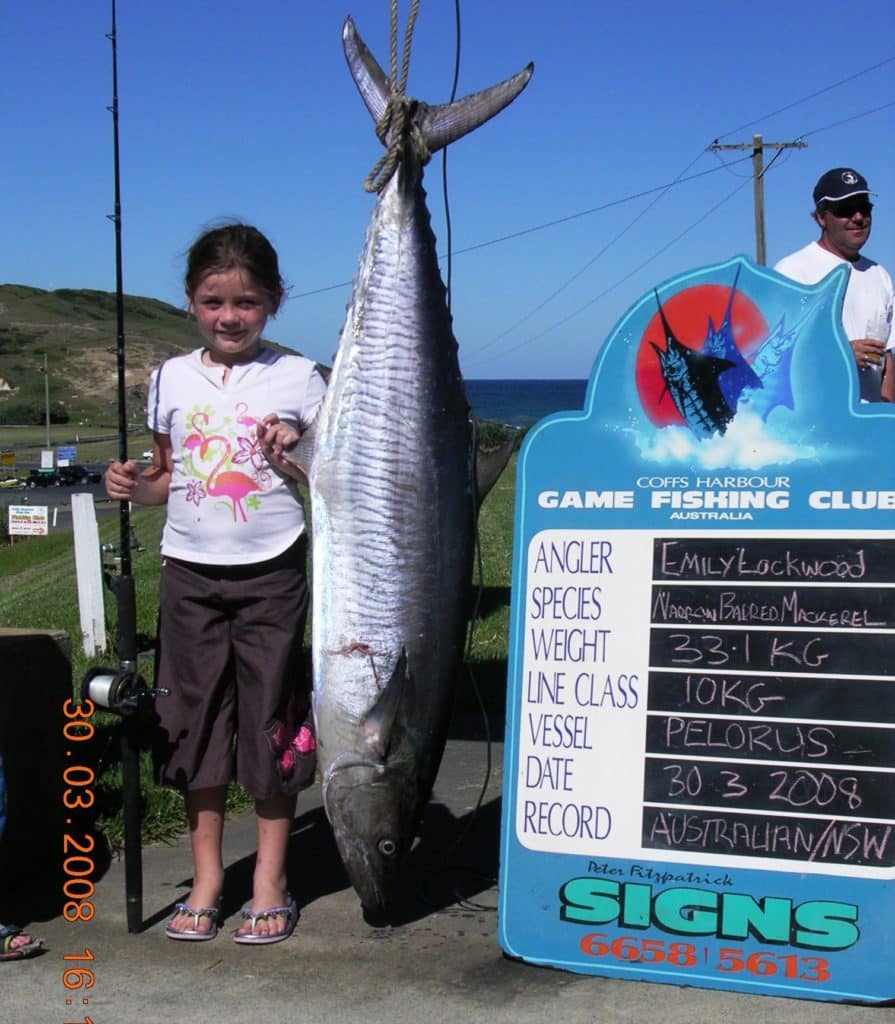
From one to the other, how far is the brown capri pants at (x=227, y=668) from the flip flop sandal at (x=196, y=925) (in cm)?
35

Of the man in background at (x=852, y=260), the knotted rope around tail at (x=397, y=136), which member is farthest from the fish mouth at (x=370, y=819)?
the man in background at (x=852, y=260)

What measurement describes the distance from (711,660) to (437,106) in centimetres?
163

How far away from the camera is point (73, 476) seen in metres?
55.7

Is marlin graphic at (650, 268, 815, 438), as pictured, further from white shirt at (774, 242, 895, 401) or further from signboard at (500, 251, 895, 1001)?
white shirt at (774, 242, 895, 401)

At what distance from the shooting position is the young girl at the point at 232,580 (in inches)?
135

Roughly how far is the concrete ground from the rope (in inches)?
82.0

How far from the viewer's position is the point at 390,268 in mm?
3109

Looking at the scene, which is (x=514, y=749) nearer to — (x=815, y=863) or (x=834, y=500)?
(x=815, y=863)

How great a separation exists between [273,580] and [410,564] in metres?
0.53

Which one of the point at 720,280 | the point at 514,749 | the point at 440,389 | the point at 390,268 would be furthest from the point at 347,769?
the point at 720,280

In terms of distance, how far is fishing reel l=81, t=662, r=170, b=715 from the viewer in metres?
3.37

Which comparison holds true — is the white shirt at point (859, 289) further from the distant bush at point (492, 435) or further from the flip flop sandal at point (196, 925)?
the flip flop sandal at point (196, 925)

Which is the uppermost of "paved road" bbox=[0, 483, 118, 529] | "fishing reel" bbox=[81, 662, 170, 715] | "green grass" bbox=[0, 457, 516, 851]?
"fishing reel" bbox=[81, 662, 170, 715]

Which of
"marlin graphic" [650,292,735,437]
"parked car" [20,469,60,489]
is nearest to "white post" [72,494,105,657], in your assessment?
"marlin graphic" [650,292,735,437]
